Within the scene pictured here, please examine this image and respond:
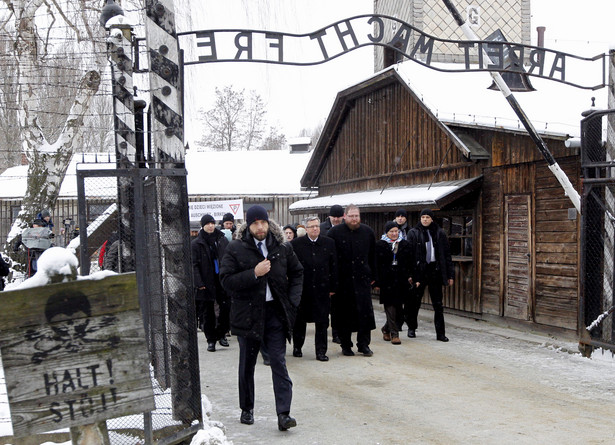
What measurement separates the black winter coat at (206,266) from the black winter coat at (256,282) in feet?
13.5

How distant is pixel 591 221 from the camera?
9680mm

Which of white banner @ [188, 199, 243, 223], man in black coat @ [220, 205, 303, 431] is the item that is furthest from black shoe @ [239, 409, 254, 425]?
white banner @ [188, 199, 243, 223]

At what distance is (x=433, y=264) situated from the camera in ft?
36.8

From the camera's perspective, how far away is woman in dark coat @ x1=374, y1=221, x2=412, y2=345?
10.8 metres

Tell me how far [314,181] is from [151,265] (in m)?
17.1

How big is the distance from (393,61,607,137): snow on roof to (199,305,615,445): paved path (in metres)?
3.64

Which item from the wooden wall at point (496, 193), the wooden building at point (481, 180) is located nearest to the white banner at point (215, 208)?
the wooden building at point (481, 180)

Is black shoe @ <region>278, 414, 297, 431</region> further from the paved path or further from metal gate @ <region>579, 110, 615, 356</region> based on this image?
metal gate @ <region>579, 110, 615, 356</region>

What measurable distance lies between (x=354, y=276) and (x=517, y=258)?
3911mm

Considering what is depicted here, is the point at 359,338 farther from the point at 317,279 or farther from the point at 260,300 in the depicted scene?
the point at 260,300

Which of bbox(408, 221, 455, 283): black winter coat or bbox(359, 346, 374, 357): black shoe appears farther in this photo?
bbox(408, 221, 455, 283): black winter coat

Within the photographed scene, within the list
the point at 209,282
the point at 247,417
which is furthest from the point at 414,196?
the point at 247,417

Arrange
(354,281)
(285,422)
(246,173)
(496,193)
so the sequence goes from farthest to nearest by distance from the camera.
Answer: (246,173), (496,193), (354,281), (285,422)

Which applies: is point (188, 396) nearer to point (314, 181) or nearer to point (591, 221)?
point (591, 221)
